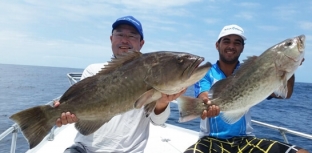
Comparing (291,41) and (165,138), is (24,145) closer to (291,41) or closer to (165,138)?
(165,138)

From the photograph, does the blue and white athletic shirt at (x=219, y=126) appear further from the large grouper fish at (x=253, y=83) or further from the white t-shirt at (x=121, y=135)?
the white t-shirt at (x=121, y=135)

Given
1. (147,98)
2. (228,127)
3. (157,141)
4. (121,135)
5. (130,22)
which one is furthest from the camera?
(157,141)

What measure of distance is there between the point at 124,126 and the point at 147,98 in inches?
47.9

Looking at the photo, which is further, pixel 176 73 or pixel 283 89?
pixel 283 89

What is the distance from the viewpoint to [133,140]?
3.78 meters

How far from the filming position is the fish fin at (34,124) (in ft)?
8.80

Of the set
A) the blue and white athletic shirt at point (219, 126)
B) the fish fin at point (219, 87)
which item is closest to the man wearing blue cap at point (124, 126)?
the fish fin at point (219, 87)

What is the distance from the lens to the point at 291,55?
3348 millimetres

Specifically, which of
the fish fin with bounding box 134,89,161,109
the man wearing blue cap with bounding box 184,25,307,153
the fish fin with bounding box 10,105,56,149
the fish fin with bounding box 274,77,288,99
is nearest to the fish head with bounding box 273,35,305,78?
the fish fin with bounding box 274,77,288,99

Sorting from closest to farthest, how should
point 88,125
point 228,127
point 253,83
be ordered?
point 88,125, point 253,83, point 228,127

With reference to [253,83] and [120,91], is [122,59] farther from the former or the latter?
[253,83]

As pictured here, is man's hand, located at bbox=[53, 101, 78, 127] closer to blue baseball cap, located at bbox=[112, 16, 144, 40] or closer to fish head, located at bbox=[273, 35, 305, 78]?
blue baseball cap, located at bbox=[112, 16, 144, 40]

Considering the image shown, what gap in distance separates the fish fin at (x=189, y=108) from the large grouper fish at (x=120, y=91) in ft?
2.60

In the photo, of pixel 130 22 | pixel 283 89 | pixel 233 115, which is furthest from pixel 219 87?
pixel 130 22
